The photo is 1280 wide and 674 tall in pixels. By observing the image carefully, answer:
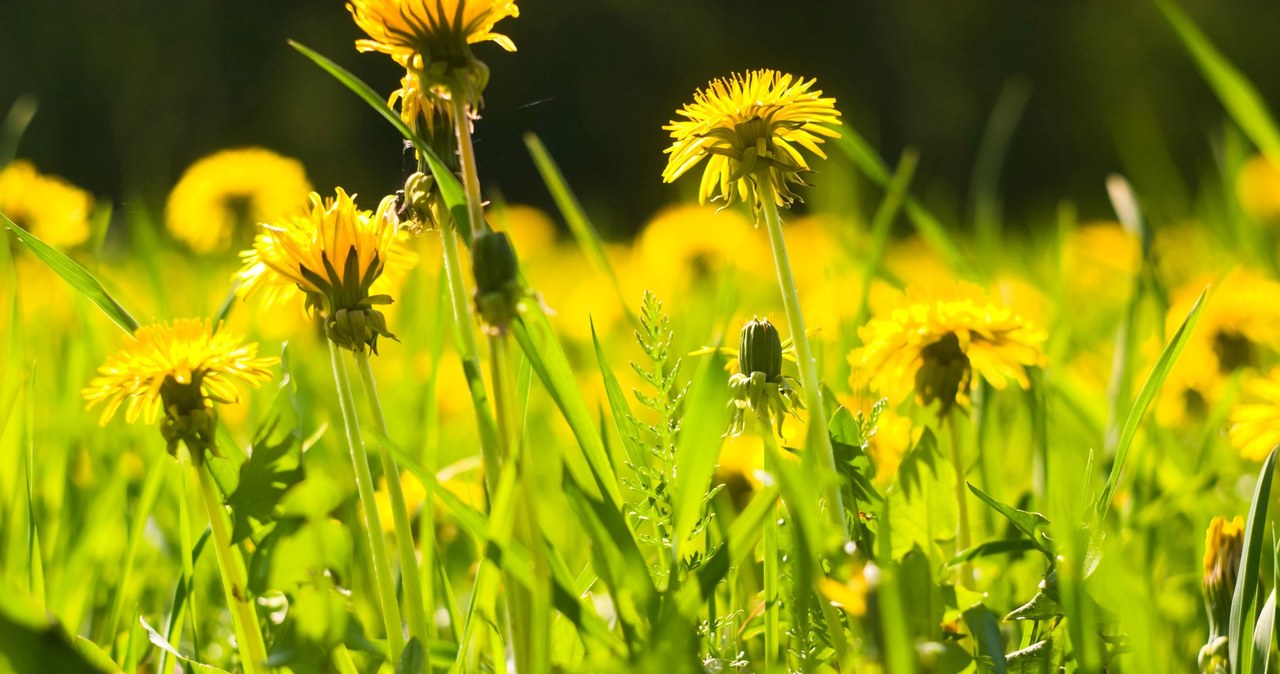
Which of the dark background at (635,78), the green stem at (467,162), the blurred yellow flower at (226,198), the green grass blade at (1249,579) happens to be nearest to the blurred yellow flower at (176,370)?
the green stem at (467,162)

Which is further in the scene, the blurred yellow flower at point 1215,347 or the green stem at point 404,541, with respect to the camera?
the blurred yellow flower at point 1215,347

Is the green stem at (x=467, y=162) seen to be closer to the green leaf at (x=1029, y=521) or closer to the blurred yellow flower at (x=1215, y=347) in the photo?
the green leaf at (x=1029, y=521)

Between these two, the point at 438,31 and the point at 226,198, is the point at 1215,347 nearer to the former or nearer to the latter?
the point at 438,31

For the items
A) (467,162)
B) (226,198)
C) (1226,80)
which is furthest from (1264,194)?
(467,162)

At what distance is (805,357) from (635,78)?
3.98m

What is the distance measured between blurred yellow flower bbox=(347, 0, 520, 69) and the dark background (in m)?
3.38

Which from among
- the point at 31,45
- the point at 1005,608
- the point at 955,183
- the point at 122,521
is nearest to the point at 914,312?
the point at 1005,608

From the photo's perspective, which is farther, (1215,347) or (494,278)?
(1215,347)

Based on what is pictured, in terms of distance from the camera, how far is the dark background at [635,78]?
12.7ft

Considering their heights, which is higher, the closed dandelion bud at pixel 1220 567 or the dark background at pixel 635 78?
the dark background at pixel 635 78

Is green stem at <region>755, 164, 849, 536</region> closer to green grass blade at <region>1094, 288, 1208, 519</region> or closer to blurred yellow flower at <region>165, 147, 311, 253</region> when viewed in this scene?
green grass blade at <region>1094, 288, 1208, 519</region>

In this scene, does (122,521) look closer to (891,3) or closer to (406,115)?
(406,115)

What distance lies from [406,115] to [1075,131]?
415 cm

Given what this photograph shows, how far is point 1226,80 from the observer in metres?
Answer: 0.68
